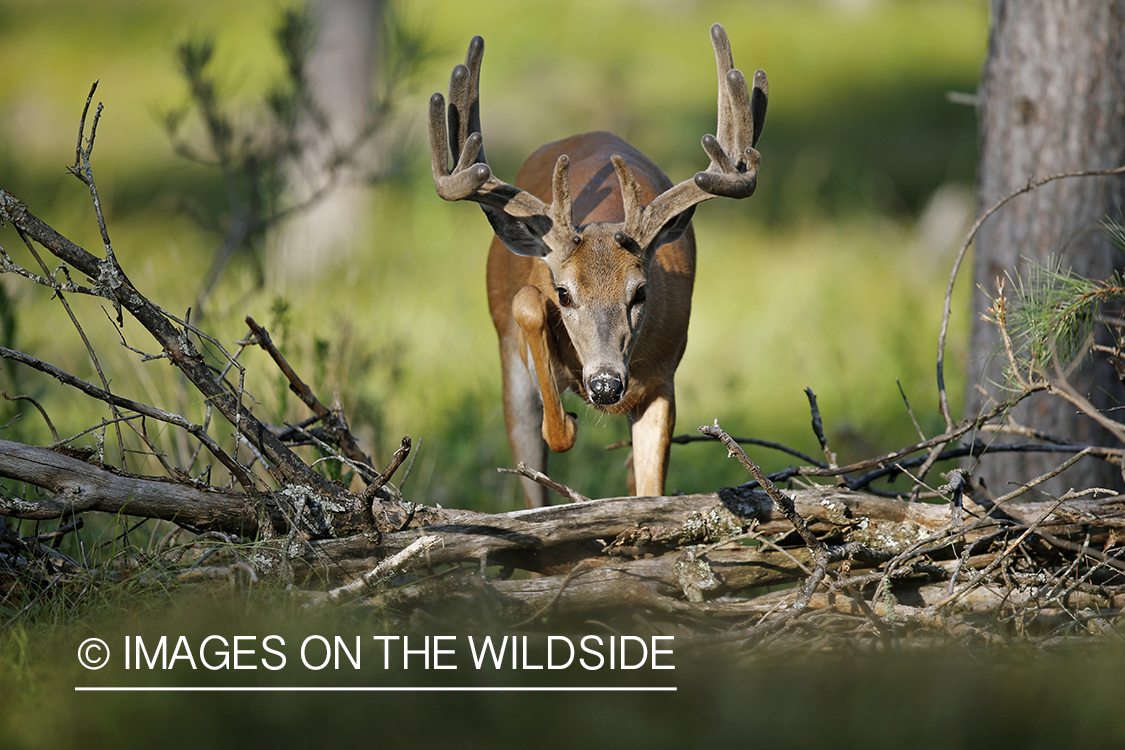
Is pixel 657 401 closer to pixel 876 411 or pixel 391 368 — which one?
pixel 391 368

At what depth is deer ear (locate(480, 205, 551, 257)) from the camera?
437cm

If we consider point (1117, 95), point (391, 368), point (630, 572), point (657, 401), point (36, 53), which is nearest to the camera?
point (630, 572)

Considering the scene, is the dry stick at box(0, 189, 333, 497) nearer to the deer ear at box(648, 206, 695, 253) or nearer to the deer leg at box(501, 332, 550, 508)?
the deer leg at box(501, 332, 550, 508)

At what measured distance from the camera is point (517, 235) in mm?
4422

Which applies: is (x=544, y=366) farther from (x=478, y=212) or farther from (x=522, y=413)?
(x=478, y=212)

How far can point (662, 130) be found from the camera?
496 inches

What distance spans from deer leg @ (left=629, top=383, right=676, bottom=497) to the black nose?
1.83 feet

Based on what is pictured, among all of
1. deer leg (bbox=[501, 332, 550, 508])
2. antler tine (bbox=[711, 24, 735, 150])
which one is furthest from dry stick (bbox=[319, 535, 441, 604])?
antler tine (bbox=[711, 24, 735, 150])

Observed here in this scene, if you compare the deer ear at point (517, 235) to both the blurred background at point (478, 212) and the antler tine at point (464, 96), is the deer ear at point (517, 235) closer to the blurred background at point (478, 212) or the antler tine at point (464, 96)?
the antler tine at point (464, 96)

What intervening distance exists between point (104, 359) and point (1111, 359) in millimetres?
5374

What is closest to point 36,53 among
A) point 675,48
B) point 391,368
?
point 675,48

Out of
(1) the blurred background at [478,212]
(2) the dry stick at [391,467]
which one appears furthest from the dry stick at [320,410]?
(1) the blurred background at [478,212]

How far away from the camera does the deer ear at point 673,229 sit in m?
4.32

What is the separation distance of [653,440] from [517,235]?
1032mm
